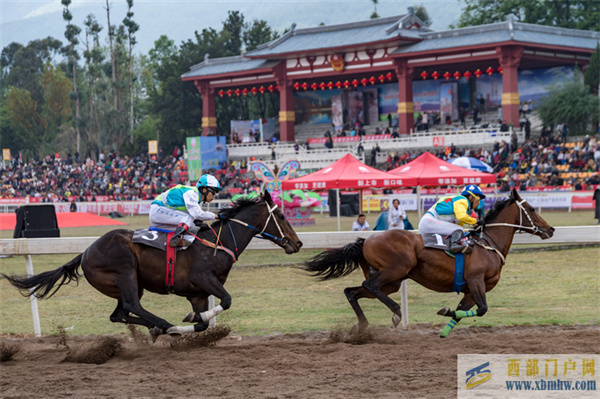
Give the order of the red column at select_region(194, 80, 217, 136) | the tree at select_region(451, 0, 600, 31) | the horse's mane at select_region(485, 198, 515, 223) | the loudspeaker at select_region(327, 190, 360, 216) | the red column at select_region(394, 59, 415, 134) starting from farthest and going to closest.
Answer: the red column at select_region(194, 80, 217, 136), the tree at select_region(451, 0, 600, 31), the red column at select_region(394, 59, 415, 134), the loudspeaker at select_region(327, 190, 360, 216), the horse's mane at select_region(485, 198, 515, 223)

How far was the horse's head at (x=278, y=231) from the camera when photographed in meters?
9.45

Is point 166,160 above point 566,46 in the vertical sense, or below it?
below

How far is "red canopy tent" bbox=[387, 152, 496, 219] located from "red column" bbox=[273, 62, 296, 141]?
29302mm

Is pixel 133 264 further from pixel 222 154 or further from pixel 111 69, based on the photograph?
pixel 111 69

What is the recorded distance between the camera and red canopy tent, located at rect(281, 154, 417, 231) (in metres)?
23.9

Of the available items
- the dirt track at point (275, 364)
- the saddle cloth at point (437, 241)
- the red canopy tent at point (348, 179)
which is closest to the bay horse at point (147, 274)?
the dirt track at point (275, 364)

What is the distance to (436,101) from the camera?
170 feet

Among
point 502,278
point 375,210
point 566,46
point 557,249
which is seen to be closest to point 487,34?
point 566,46

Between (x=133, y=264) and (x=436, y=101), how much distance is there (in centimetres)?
4512

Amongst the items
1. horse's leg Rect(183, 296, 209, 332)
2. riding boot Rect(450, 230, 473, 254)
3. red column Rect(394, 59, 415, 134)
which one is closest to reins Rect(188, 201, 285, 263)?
horse's leg Rect(183, 296, 209, 332)

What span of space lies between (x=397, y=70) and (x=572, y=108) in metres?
11.6

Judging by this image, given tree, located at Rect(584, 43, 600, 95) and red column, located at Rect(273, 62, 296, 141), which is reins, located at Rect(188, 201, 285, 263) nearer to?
tree, located at Rect(584, 43, 600, 95)

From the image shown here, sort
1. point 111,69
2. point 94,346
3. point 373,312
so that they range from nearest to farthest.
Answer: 1. point 94,346
2. point 373,312
3. point 111,69

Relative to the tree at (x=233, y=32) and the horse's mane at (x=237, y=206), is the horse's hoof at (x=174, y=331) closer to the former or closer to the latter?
the horse's mane at (x=237, y=206)
